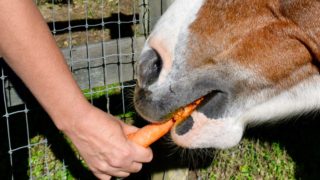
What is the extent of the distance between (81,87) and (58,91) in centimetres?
134

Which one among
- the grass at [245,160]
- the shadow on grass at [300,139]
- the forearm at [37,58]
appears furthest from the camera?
the shadow on grass at [300,139]

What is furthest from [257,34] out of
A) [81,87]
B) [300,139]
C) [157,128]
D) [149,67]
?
[300,139]

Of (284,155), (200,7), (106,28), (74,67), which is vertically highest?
(200,7)

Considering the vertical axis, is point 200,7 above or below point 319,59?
above

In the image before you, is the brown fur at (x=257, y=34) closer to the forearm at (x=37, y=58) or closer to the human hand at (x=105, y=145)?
the human hand at (x=105, y=145)

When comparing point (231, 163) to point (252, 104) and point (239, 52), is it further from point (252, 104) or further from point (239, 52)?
point (239, 52)

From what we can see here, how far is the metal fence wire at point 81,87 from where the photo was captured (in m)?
3.22

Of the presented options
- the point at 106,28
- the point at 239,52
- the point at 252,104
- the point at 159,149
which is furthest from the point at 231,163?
the point at 106,28

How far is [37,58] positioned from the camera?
1.94 m

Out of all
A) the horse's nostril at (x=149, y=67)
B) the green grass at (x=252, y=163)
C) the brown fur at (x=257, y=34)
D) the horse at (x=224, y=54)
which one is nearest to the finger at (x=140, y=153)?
the horse at (x=224, y=54)

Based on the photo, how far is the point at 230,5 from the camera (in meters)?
2.17

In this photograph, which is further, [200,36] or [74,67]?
[74,67]

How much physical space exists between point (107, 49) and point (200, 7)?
1.26 m

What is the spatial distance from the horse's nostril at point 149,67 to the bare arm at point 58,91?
0.72ft
